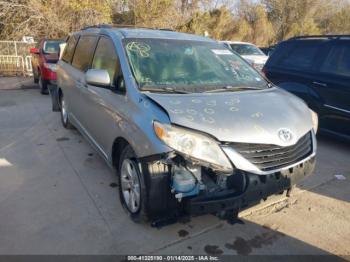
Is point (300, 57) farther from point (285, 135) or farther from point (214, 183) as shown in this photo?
point (214, 183)

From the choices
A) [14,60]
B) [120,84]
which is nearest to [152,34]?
[120,84]

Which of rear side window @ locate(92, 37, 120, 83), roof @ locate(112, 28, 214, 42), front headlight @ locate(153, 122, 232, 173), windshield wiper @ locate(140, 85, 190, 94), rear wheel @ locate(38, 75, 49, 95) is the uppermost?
roof @ locate(112, 28, 214, 42)

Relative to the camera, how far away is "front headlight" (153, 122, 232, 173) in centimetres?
261

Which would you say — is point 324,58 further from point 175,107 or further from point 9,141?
point 9,141

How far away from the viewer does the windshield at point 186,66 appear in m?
3.39

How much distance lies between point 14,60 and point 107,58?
12.0 meters

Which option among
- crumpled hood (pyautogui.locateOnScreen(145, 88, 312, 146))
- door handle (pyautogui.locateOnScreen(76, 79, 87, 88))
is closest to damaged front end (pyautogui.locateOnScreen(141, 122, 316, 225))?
crumpled hood (pyautogui.locateOnScreen(145, 88, 312, 146))

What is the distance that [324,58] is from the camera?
5.59 metres

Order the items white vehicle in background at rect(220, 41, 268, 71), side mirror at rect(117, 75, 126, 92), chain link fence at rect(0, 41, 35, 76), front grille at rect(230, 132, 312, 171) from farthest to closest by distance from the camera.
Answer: chain link fence at rect(0, 41, 35, 76) → white vehicle in background at rect(220, 41, 268, 71) → side mirror at rect(117, 75, 126, 92) → front grille at rect(230, 132, 312, 171)

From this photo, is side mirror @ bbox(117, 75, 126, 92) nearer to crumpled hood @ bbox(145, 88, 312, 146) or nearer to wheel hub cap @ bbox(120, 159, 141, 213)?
crumpled hood @ bbox(145, 88, 312, 146)

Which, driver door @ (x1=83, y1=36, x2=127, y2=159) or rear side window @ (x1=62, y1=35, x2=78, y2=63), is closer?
driver door @ (x1=83, y1=36, x2=127, y2=159)

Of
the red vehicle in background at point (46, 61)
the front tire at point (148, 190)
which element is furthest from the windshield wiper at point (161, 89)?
the red vehicle in background at point (46, 61)

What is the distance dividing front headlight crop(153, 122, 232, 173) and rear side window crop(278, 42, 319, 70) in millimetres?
3884

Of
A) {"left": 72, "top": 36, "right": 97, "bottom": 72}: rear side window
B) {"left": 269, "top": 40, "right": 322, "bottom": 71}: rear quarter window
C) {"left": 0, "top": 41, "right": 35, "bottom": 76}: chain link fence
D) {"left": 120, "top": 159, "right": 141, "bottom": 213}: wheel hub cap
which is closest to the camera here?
{"left": 120, "top": 159, "right": 141, "bottom": 213}: wheel hub cap
